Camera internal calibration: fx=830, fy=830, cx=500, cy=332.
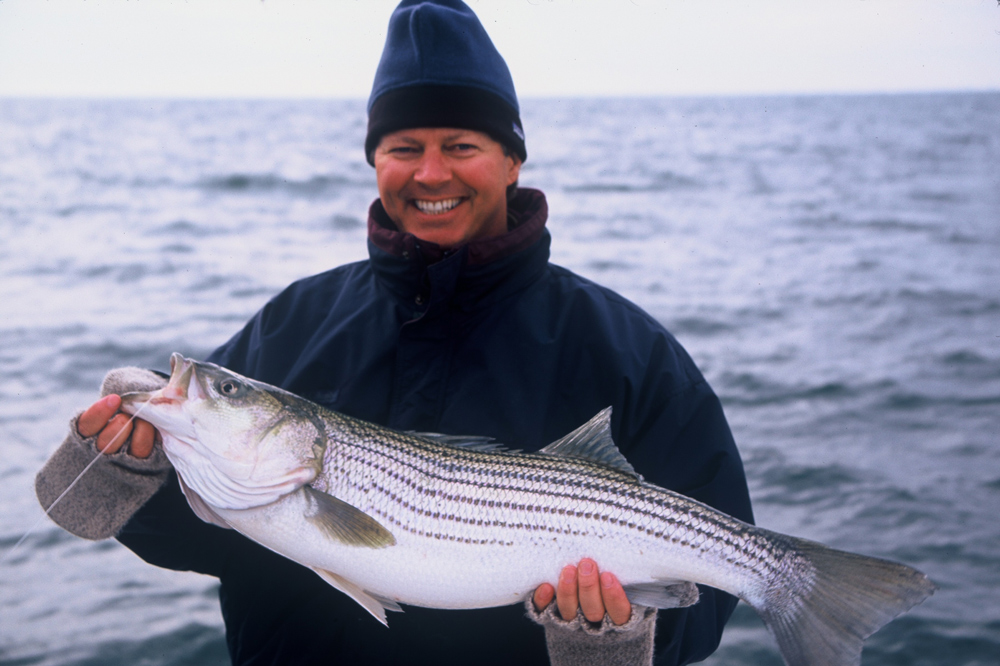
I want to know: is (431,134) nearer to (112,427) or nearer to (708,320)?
(112,427)

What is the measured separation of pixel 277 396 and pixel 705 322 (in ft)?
33.1

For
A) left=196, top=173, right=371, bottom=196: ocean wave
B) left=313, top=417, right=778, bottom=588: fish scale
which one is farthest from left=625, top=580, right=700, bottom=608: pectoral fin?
left=196, top=173, right=371, bottom=196: ocean wave

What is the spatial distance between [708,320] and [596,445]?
9930 mm

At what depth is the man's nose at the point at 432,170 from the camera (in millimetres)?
3064

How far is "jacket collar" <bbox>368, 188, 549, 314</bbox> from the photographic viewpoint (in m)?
2.98

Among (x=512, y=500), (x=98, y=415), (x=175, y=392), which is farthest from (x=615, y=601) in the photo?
(x=98, y=415)

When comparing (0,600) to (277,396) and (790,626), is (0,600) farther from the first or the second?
(790,626)

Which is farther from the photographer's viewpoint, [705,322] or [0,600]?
[705,322]

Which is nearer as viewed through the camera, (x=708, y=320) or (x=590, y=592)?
(x=590, y=592)

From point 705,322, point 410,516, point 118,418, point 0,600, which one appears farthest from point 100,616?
point 705,322

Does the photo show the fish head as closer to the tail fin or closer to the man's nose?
the man's nose

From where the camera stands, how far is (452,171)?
3117 mm

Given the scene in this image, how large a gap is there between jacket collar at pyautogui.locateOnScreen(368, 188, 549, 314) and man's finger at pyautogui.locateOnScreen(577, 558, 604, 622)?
3.36ft

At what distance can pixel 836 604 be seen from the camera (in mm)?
2615
